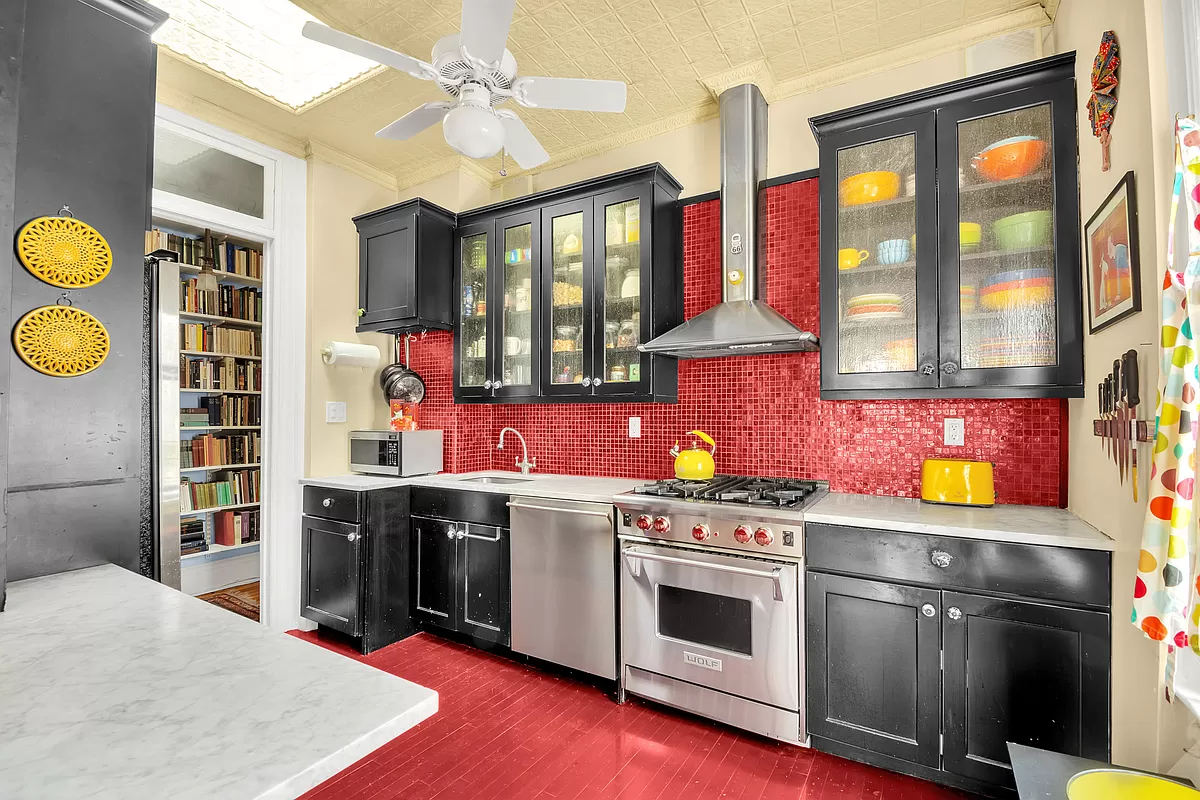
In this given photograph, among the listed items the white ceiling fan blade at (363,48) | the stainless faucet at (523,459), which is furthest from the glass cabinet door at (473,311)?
the white ceiling fan blade at (363,48)

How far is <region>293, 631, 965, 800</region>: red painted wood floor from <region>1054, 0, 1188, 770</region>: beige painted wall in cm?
71

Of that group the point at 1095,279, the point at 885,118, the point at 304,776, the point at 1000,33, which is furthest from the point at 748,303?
the point at 304,776

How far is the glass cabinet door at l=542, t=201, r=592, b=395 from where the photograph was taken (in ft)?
10.3

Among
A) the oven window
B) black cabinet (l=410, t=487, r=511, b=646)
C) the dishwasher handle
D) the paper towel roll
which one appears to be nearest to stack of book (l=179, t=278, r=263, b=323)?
the paper towel roll

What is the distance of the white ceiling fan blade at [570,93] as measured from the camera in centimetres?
191

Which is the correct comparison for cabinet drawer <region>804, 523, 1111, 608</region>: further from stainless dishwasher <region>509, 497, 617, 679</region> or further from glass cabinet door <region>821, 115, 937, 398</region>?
stainless dishwasher <region>509, 497, 617, 679</region>

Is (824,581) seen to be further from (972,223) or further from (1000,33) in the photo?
(1000,33)

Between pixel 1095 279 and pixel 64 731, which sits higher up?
pixel 1095 279

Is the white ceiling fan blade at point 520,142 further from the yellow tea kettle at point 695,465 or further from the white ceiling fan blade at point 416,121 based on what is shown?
the yellow tea kettle at point 695,465

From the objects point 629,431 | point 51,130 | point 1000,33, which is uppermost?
point 1000,33

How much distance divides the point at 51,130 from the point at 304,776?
1.61m

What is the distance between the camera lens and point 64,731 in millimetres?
611

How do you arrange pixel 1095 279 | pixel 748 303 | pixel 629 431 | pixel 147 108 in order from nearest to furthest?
pixel 147 108 → pixel 1095 279 → pixel 748 303 → pixel 629 431

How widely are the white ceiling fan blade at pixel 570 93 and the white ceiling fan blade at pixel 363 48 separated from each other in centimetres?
31
